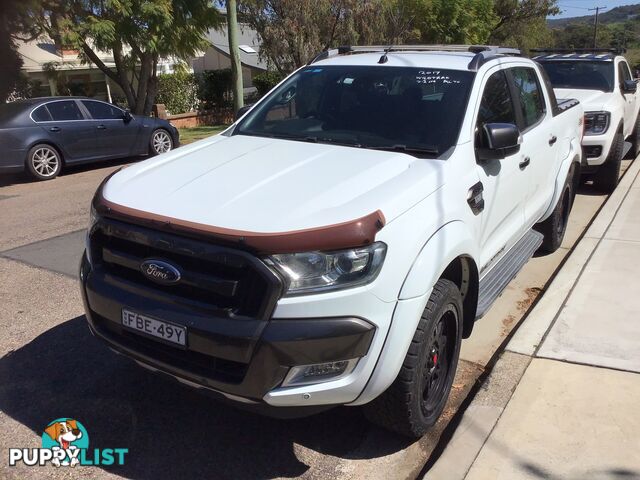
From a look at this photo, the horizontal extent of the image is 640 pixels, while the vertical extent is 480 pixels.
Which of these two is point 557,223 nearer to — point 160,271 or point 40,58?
point 160,271

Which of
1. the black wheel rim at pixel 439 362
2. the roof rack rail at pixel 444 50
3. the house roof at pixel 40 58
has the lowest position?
the black wheel rim at pixel 439 362

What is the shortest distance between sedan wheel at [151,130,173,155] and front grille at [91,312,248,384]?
399 inches

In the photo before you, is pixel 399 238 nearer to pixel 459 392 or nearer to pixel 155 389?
pixel 459 392

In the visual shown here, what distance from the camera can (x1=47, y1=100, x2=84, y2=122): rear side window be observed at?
10.9m

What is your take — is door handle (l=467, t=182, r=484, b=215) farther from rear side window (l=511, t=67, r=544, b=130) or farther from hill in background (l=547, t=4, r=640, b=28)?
hill in background (l=547, t=4, r=640, b=28)

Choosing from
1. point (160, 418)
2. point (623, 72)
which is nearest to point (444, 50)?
point (160, 418)

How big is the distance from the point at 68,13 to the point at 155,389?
12.9 meters

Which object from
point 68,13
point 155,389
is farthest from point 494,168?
point 68,13

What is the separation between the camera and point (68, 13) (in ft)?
45.7

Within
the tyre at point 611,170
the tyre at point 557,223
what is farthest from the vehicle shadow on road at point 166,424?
the tyre at point 611,170

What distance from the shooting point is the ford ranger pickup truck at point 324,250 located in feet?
8.29

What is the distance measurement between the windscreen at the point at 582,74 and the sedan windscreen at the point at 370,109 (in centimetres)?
617

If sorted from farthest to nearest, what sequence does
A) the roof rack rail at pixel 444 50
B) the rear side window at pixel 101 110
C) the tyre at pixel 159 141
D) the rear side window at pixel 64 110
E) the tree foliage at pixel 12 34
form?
1. the tree foliage at pixel 12 34
2. the tyre at pixel 159 141
3. the rear side window at pixel 101 110
4. the rear side window at pixel 64 110
5. the roof rack rail at pixel 444 50

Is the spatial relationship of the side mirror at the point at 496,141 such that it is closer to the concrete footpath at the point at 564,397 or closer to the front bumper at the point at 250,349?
the concrete footpath at the point at 564,397
